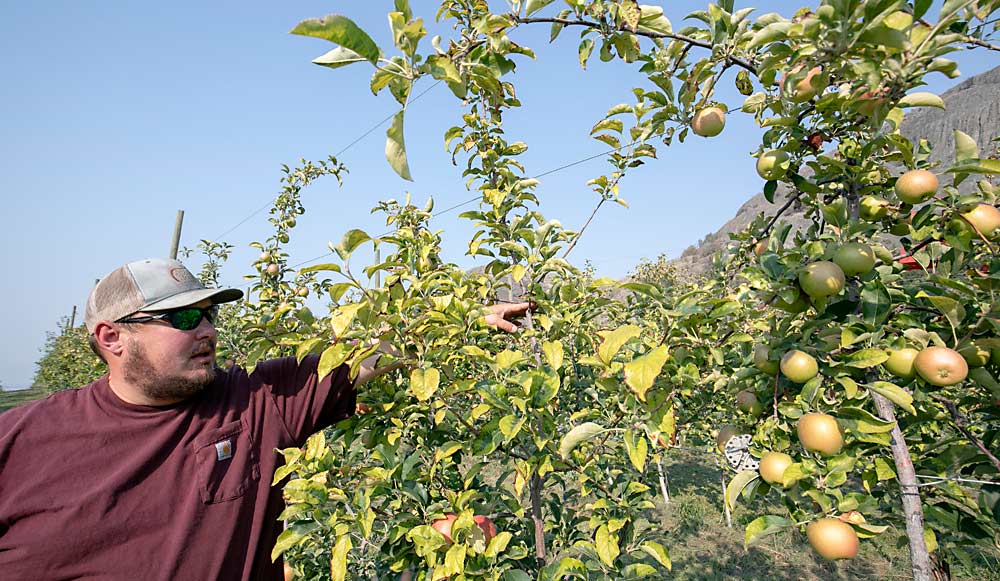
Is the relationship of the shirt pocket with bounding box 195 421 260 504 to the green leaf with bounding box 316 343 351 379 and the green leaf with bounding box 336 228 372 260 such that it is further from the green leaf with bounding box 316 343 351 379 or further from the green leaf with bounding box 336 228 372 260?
the green leaf with bounding box 336 228 372 260

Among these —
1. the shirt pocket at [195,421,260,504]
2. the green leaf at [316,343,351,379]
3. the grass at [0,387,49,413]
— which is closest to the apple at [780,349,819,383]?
the green leaf at [316,343,351,379]

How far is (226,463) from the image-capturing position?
1.83m

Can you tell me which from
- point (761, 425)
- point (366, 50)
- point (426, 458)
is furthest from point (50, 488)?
point (761, 425)

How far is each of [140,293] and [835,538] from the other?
7.57 ft

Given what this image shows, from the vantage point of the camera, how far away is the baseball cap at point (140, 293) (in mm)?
1814

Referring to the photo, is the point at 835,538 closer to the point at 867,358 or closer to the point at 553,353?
the point at 867,358

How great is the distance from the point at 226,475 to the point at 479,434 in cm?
95

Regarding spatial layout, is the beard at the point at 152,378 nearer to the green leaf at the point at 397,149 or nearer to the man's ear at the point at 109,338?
the man's ear at the point at 109,338

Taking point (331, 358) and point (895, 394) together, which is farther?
point (331, 358)

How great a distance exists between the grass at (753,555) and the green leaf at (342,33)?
15.8ft

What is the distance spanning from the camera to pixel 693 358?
1.50m

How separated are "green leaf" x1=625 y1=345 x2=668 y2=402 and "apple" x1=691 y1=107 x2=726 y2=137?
80 cm

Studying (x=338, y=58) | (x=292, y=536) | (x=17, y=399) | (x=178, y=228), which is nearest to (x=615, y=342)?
(x=338, y=58)

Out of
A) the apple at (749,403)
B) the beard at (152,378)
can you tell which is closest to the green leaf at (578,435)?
the apple at (749,403)
